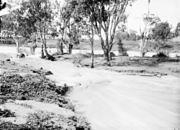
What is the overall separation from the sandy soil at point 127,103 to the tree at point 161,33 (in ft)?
148

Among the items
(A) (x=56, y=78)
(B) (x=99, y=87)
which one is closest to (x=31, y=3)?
(A) (x=56, y=78)

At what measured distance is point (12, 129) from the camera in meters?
11.1

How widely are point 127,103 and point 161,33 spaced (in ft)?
193

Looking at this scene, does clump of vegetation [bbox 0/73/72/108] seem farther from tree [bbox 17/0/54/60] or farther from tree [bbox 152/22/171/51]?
tree [bbox 152/22/171/51]

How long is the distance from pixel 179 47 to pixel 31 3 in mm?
58933

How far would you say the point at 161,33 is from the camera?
73.6 m

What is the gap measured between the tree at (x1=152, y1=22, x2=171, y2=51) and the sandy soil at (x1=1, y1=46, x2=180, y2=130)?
148ft

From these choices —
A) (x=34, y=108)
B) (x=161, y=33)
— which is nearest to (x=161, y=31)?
(x=161, y=33)

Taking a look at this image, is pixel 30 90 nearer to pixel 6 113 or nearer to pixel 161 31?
pixel 6 113

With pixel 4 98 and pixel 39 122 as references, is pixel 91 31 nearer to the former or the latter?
pixel 4 98

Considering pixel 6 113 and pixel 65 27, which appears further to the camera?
pixel 65 27

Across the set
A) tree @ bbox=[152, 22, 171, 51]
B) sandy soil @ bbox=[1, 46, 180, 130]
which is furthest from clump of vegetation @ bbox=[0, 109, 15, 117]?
tree @ bbox=[152, 22, 171, 51]

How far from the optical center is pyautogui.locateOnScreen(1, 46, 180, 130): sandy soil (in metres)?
13.9

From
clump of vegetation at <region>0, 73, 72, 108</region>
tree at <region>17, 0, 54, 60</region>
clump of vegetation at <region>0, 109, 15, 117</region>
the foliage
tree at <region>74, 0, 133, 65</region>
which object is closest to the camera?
clump of vegetation at <region>0, 109, 15, 117</region>
